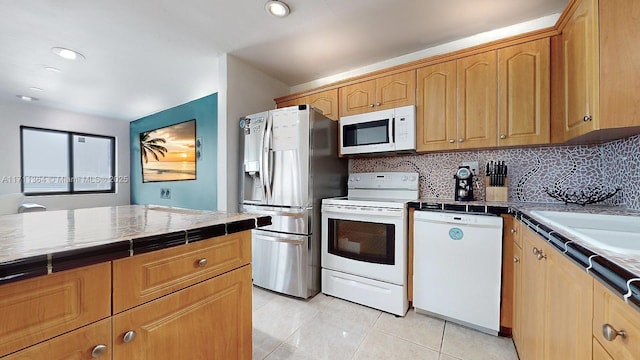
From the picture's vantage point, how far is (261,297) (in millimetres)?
2309

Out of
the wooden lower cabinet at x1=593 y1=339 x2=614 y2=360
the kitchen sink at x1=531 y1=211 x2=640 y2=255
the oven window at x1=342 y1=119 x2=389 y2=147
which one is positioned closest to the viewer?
the wooden lower cabinet at x1=593 y1=339 x2=614 y2=360

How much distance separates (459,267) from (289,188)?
4.91ft

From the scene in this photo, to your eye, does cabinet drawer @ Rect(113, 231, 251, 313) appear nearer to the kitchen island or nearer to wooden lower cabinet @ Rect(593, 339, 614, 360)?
the kitchen island

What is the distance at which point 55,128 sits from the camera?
4285mm

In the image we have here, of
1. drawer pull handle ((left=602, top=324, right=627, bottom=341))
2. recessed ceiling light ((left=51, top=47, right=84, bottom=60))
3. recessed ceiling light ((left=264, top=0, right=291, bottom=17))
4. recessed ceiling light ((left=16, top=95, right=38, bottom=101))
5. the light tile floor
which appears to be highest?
recessed ceiling light ((left=264, top=0, right=291, bottom=17))

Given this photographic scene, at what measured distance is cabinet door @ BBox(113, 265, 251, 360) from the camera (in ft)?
2.45

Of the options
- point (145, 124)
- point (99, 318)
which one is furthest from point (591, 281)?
point (145, 124)

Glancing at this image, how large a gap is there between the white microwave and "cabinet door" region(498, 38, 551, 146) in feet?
2.16

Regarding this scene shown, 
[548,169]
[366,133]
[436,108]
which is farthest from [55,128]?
[548,169]

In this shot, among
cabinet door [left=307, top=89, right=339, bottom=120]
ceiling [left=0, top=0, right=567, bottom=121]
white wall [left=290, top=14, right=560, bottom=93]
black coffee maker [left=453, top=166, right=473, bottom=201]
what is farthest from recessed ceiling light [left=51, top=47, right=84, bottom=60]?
black coffee maker [left=453, top=166, right=473, bottom=201]

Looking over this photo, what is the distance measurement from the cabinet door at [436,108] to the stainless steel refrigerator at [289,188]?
88cm

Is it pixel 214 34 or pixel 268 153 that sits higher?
pixel 214 34

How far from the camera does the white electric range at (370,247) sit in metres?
1.93

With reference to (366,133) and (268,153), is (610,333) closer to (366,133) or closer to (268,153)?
(366,133)
